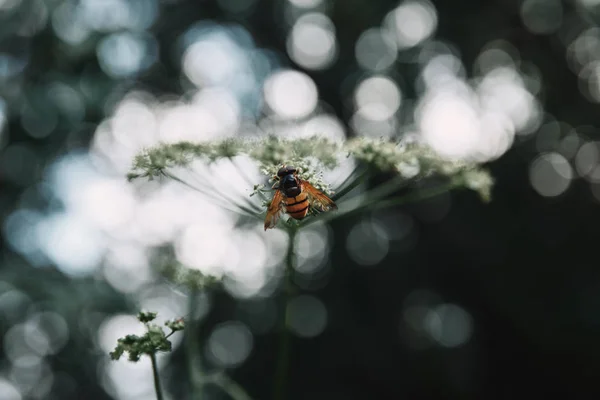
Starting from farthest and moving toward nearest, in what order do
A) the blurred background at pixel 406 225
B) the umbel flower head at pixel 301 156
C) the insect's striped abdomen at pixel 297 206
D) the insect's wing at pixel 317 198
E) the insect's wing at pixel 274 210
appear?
the blurred background at pixel 406 225 → the insect's wing at pixel 317 198 → the umbel flower head at pixel 301 156 → the insect's wing at pixel 274 210 → the insect's striped abdomen at pixel 297 206

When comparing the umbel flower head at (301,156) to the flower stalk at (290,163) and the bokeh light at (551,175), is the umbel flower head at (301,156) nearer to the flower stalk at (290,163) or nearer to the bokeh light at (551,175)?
the flower stalk at (290,163)

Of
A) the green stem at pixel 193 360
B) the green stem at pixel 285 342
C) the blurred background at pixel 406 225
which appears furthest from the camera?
the blurred background at pixel 406 225

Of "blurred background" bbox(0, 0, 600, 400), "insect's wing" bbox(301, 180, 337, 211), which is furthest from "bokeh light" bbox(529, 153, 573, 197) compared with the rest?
"insect's wing" bbox(301, 180, 337, 211)

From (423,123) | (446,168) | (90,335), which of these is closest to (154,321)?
(446,168)

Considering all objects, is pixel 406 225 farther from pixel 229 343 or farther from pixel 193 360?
pixel 193 360

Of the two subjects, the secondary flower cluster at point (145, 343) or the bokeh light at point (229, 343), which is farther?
the bokeh light at point (229, 343)

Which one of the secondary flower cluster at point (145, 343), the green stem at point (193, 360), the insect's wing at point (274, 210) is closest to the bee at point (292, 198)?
the insect's wing at point (274, 210)

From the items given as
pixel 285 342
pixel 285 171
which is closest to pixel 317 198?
pixel 285 171

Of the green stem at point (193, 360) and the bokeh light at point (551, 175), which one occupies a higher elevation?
the bokeh light at point (551, 175)
